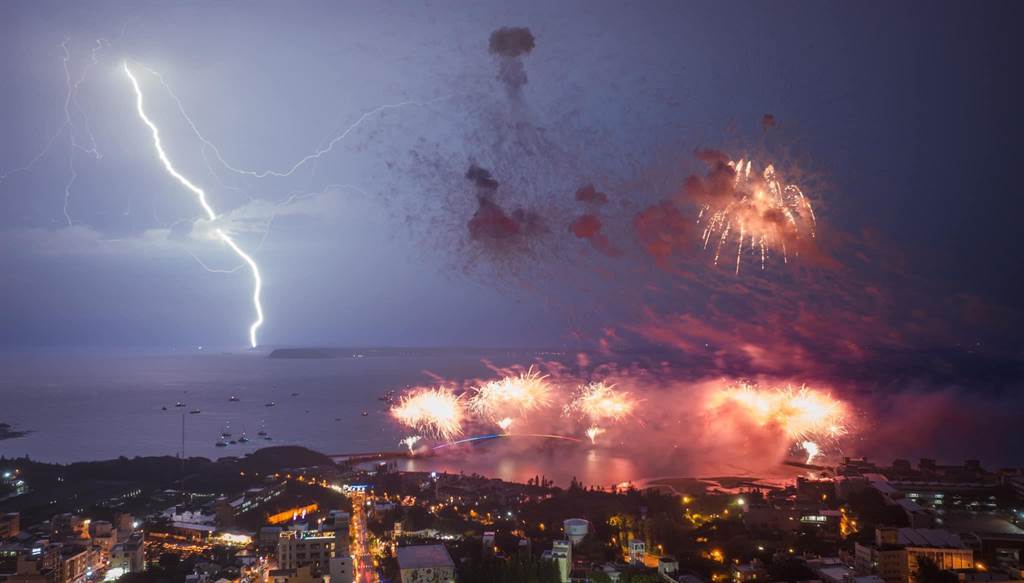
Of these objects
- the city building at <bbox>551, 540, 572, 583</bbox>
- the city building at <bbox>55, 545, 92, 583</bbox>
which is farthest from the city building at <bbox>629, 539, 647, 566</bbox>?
the city building at <bbox>55, 545, 92, 583</bbox>

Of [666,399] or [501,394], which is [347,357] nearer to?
[666,399]

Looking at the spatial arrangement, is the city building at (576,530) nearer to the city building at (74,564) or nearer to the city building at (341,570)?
the city building at (341,570)

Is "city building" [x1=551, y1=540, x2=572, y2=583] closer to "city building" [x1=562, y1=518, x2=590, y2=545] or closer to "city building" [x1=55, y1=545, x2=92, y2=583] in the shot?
"city building" [x1=562, y1=518, x2=590, y2=545]

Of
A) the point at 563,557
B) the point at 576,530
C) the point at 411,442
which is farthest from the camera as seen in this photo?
the point at 411,442

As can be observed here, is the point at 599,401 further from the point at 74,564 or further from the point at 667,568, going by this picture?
the point at 74,564

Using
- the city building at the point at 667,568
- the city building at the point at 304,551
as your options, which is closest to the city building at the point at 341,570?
the city building at the point at 304,551

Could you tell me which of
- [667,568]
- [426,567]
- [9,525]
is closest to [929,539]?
[667,568]
